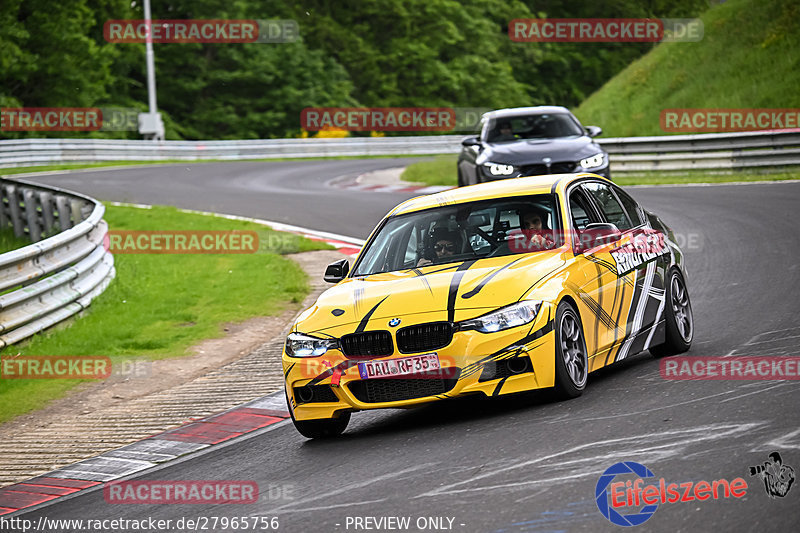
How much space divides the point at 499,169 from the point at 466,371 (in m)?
10.3

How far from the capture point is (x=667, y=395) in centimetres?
766

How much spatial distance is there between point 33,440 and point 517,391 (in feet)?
12.4

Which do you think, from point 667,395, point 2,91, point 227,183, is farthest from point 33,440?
point 2,91

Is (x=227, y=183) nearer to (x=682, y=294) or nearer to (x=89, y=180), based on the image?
(x=89, y=180)

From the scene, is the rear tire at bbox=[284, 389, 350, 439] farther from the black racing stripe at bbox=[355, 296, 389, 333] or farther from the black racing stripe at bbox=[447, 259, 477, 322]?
the black racing stripe at bbox=[447, 259, 477, 322]

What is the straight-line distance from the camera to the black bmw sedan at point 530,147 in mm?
17031

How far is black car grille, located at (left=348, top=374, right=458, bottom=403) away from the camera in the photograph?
7367mm

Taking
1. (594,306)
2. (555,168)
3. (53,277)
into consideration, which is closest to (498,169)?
(555,168)

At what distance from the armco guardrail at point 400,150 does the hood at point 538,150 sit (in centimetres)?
747

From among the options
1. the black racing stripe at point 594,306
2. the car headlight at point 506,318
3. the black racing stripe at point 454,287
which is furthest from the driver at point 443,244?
the car headlight at point 506,318

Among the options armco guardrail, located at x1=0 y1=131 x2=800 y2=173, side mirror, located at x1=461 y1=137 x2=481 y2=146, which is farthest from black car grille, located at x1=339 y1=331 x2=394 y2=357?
armco guardrail, located at x1=0 y1=131 x2=800 y2=173

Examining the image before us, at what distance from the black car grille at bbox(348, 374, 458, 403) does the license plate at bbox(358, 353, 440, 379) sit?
5 cm

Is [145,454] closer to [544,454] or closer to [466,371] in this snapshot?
[466,371]

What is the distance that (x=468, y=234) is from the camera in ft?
28.3
